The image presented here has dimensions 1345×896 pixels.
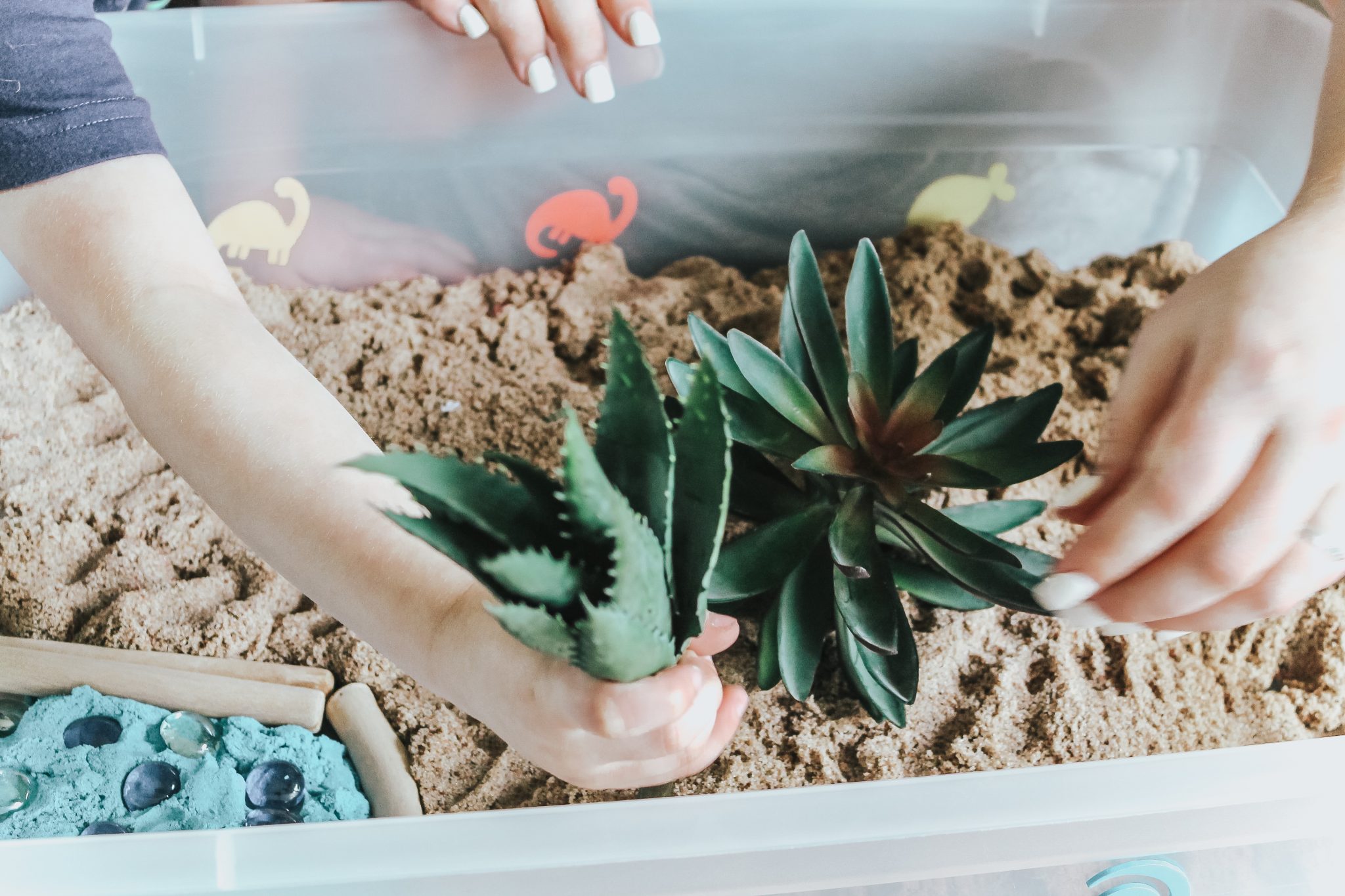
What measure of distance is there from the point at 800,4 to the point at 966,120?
0.23 meters

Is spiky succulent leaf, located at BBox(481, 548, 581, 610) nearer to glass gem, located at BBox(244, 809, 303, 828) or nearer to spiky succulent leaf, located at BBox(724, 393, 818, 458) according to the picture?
spiky succulent leaf, located at BBox(724, 393, 818, 458)

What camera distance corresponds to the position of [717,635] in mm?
505

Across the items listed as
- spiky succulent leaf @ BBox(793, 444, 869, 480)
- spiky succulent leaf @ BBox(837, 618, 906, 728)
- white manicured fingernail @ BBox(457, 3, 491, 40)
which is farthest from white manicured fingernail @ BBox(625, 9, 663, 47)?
spiky succulent leaf @ BBox(837, 618, 906, 728)

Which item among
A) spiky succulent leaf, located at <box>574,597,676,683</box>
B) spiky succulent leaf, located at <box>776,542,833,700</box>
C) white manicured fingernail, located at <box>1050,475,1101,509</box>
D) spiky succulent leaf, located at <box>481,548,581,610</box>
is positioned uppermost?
spiky succulent leaf, located at <box>481,548,581,610</box>

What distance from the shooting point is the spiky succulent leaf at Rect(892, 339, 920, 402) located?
687mm

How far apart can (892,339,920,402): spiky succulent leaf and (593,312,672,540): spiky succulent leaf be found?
1.13 feet

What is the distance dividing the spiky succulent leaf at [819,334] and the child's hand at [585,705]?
224 mm

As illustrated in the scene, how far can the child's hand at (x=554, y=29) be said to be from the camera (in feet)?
2.70

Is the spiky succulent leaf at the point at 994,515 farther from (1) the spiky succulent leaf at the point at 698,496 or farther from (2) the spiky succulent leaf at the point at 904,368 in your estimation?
(1) the spiky succulent leaf at the point at 698,496

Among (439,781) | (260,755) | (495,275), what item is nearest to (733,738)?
(439,781)

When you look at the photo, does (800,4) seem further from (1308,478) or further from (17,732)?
(17,732)

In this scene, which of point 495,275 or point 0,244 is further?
point 495,275

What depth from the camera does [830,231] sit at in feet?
3.52

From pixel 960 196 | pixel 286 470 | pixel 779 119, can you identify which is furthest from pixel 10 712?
pixel 960 196
